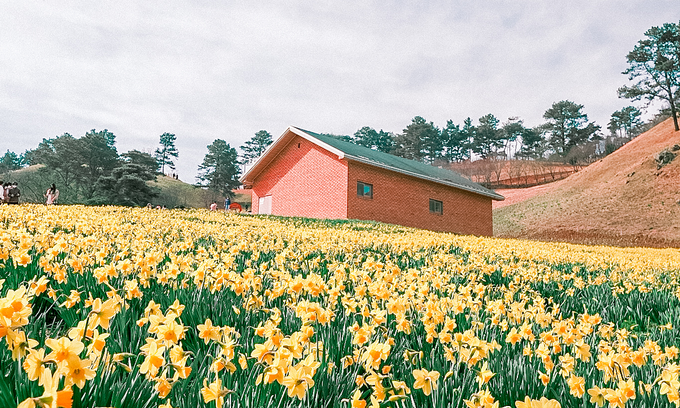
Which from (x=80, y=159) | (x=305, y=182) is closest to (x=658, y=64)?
(x=305, y=182)

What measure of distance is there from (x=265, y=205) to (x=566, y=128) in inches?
2387

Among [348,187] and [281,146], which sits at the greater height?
[281,146]

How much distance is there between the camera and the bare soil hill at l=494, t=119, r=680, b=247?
2858 centimetres

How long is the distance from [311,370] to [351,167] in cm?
1725

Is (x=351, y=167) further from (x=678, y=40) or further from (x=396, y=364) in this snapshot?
(x=678, y=40)

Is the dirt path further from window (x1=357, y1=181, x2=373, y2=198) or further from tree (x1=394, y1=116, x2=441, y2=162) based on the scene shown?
window (x1=357, y1=181, x2=373, y2=198)

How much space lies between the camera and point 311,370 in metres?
1.19

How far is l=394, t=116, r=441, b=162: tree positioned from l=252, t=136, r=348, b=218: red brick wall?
4722 cm

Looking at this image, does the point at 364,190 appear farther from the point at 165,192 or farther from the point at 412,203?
the point at 165,192

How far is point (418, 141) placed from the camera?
221ft

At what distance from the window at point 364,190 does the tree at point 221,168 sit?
4252cm


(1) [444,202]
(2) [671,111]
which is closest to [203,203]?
(1) [444,202]

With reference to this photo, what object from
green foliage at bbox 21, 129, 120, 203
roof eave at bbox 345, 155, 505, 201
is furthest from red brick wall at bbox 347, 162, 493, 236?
green foliage at bbox 21, 129, 120, 203

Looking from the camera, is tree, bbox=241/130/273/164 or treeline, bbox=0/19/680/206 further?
tree, bbox=241/130/273/164
